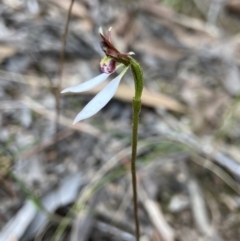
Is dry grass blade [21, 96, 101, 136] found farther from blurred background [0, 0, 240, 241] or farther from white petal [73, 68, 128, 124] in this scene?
white petal [73, 68, 128, 124]

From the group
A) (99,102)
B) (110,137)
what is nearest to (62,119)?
(110,137)

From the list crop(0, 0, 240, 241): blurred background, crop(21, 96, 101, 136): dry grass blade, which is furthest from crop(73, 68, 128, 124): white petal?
crop(21, 96, 101, 136): dry grass blade

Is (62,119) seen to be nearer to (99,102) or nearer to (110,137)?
(110,137)

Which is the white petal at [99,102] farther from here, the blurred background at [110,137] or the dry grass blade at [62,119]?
the dry grass blade at [62,119]

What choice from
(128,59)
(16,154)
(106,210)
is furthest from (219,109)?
(128,59)

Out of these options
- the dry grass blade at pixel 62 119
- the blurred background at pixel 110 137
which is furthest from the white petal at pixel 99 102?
the dry grass blade at pixel 62 119

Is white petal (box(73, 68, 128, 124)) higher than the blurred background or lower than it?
higher

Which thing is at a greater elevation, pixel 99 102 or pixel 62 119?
pixel 99 102

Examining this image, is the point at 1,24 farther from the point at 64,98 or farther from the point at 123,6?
the point at 123,6

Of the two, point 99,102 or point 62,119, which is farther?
point 62,119
